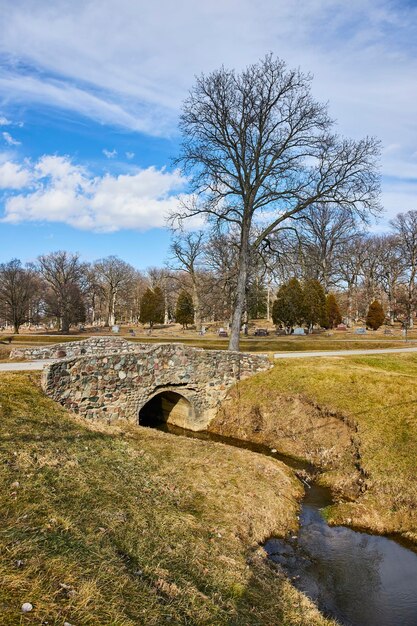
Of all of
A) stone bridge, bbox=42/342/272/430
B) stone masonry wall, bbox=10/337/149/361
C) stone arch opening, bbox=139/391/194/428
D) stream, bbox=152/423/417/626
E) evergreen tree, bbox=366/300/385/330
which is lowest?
stream, bbox=152/423/417/626

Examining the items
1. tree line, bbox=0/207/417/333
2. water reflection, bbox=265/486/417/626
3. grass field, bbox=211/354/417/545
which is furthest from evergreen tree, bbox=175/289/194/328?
water reflection, bbox=265/486/417/626

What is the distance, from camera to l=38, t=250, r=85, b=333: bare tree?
2376 inches

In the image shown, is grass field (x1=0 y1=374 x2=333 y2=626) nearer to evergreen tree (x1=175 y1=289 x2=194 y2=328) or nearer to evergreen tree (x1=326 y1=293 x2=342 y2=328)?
evergreen tree (x1=326 y1=293 x2=342 y2=328)

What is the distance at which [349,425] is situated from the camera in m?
14.7

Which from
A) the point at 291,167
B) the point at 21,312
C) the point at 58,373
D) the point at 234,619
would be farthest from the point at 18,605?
A: the point at 21,312

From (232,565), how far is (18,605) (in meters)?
3.84

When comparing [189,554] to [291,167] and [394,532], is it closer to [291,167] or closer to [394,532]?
[394,532]

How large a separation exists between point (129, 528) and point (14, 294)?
57.4 m

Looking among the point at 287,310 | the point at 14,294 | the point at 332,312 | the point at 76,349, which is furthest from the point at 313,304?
the point at 14,294

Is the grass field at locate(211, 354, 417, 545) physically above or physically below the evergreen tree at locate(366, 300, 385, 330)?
below

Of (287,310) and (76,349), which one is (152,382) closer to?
(76,349)

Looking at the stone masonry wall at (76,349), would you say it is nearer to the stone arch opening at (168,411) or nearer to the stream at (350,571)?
the stone arch opening at (168,411)

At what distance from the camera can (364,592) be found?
7.83m

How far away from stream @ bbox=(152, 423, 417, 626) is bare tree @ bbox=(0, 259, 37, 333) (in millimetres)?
55236
